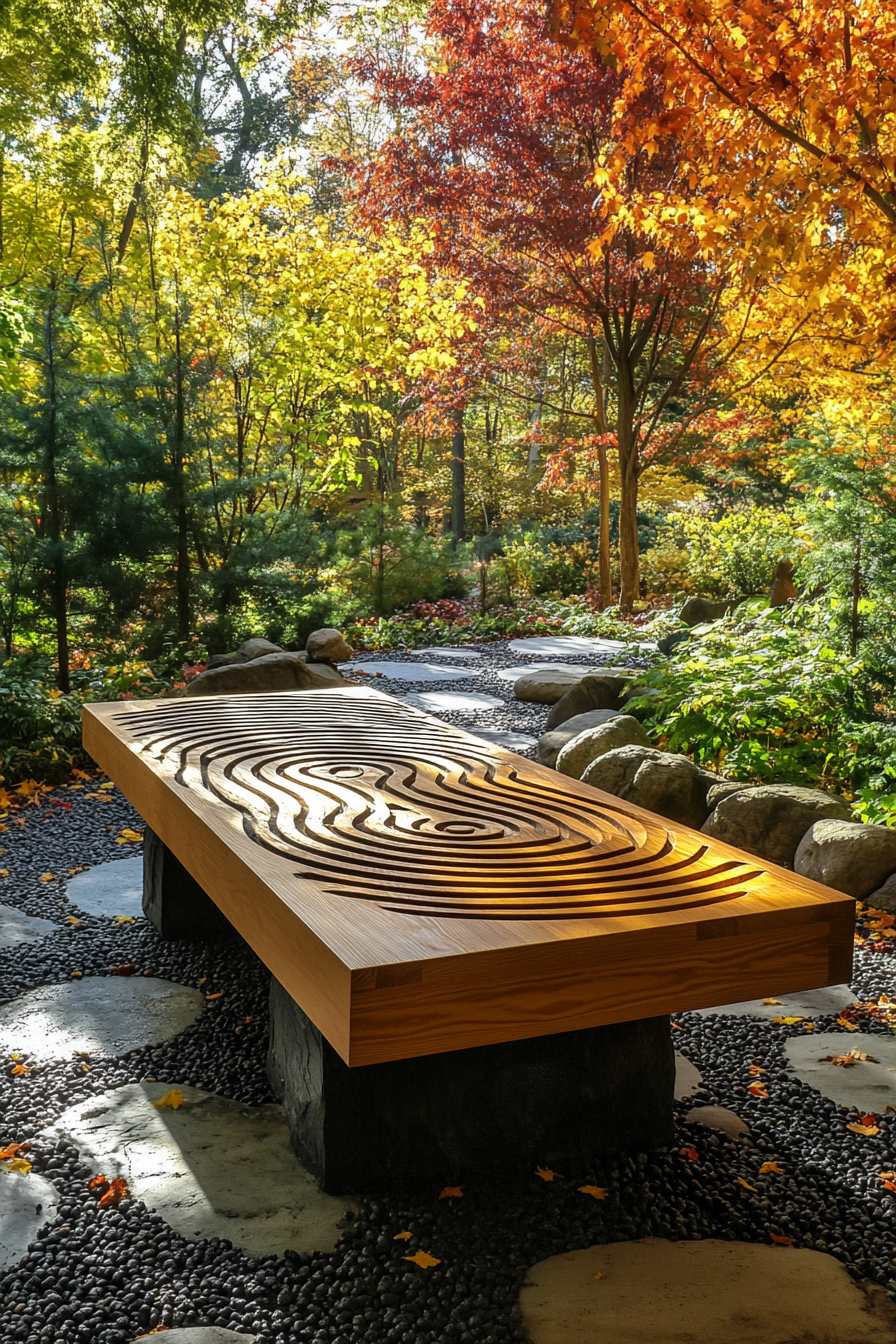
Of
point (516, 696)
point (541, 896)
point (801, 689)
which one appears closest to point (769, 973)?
point (541, 896)

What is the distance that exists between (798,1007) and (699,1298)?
1252mm

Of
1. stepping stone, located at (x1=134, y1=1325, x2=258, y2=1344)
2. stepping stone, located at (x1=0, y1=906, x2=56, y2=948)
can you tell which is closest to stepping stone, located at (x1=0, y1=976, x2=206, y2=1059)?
stepping stone, located at (x1=0, y1=906, x2=56, y2=948)

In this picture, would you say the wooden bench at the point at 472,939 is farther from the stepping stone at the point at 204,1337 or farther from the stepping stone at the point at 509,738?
the stepping stone at the point at 509,738

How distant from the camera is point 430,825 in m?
2.14

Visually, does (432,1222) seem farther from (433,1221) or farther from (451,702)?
(451,702)

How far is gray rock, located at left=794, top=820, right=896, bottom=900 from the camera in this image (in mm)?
3209

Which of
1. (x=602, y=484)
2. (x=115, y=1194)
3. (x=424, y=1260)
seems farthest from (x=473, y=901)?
(x=602, y=484)

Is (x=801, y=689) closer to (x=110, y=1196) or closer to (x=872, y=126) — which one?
(x=872, y=126)

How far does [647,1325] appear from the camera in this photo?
1508 mm

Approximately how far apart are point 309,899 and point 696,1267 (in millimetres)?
861

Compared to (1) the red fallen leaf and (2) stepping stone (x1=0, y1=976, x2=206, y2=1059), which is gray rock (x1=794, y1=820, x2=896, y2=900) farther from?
(1) the red fallen leaf

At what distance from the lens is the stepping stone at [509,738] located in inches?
209

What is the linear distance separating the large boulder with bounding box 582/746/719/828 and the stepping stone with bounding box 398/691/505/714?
2204 mm

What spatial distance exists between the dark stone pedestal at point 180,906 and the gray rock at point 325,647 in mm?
4244
